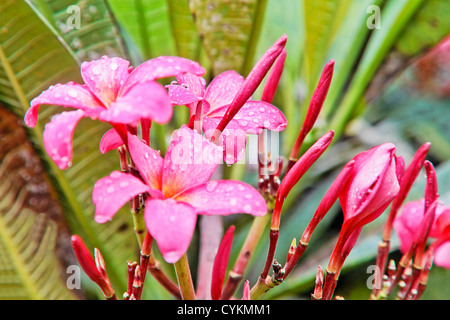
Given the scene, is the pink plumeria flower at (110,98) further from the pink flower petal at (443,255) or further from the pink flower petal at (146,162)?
the pink flower petal at (443,255)

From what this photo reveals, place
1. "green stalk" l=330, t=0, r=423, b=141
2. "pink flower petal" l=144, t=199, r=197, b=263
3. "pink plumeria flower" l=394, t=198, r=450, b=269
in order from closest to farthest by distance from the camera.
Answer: "pink flower petal" l=144, t=199, r=197, b=263 → "pink plumeria flower" l=394, t=198, r=450, b=269 → "green stalk" l=330, t=0, r=423, b=141

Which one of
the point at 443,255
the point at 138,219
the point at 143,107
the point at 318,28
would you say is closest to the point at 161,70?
the point at 143,107

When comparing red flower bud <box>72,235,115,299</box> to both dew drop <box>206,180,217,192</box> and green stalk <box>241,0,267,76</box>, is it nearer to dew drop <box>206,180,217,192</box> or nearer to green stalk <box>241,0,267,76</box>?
dew drop <box>206,180,217,192</box>

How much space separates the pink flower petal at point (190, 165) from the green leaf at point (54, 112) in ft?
0.91

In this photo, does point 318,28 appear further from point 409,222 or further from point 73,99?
point 73,99

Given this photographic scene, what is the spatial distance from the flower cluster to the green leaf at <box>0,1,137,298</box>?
19cm

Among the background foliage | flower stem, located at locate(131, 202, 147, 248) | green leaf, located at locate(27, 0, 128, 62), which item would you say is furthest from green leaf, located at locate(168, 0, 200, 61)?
flower stem, located at locate(131, 202, 147, 248)

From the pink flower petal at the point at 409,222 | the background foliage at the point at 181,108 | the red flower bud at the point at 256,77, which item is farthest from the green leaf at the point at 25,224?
the pink flower petal at the point at 409,222

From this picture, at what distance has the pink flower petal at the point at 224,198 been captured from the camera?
1.09 feet

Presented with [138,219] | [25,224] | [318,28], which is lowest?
[25,224]

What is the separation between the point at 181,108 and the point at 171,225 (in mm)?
521

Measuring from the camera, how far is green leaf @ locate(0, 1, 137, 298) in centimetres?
54

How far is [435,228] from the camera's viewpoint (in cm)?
53

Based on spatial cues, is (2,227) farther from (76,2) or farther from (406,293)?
(406,293)
